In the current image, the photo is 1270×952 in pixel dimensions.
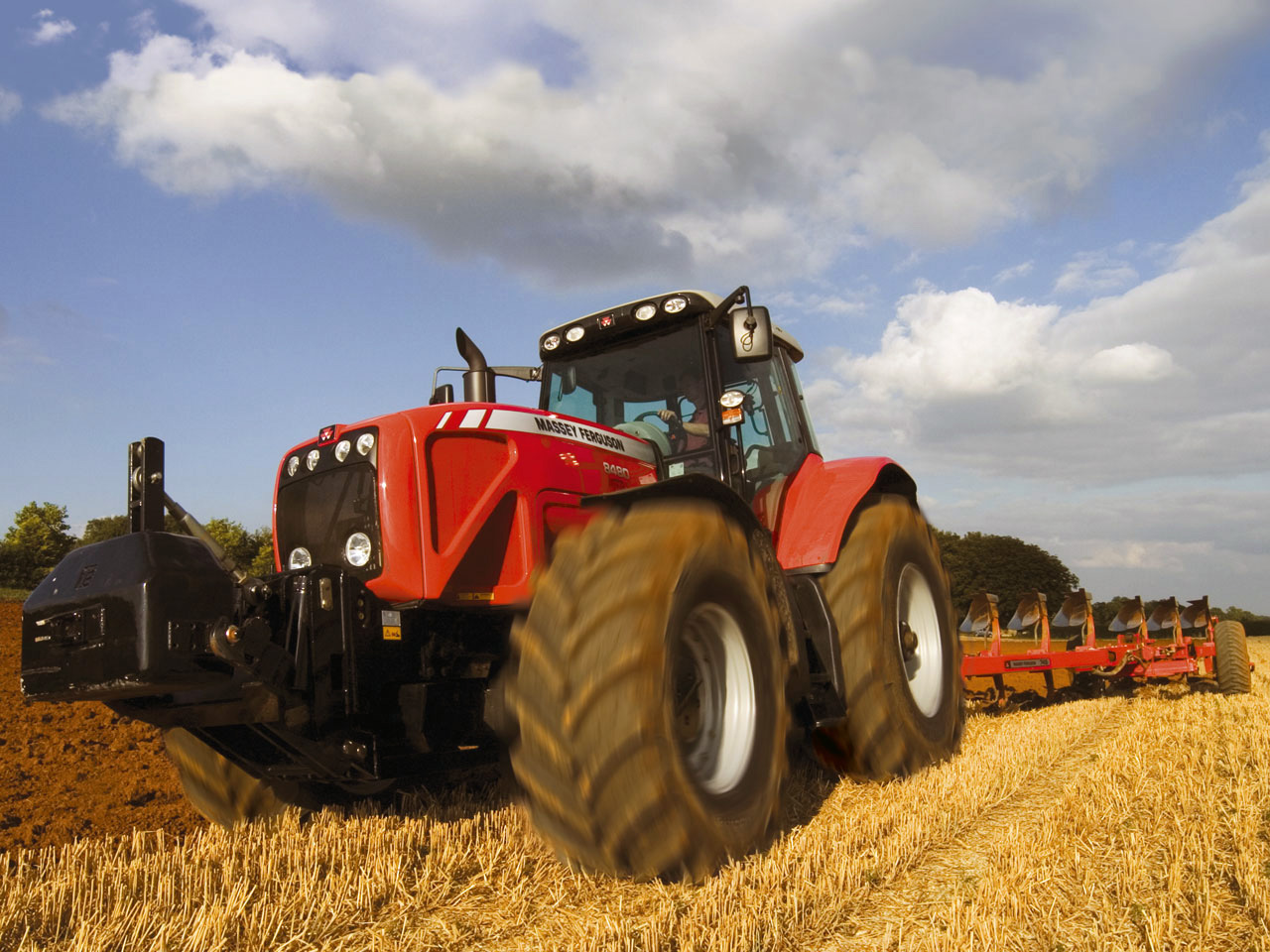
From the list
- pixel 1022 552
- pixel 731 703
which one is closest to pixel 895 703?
pixel 731 703

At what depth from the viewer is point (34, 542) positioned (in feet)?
78.9

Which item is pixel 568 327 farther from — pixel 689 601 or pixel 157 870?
pixel 157 870

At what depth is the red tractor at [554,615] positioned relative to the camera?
311 cm

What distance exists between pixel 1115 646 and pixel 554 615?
714 centimetres

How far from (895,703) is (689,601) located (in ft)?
6.33

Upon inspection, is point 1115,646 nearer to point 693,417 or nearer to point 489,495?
point 693,417

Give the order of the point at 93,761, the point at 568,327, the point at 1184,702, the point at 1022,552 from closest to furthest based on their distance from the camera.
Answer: the point at 568,327, the point at 93,761, the point at 1184,702, the point at 1022,552

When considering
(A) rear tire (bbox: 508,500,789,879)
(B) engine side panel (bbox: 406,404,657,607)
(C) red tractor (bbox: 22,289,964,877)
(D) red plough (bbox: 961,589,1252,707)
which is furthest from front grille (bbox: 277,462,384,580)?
(D) red plough (bbox: 961,589,1252,707)

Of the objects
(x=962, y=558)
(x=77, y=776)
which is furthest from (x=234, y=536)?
(x=962, y=558)

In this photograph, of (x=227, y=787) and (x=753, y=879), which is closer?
(x=753, y=879)

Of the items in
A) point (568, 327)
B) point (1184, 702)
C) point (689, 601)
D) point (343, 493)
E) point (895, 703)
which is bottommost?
point (1184, 702)

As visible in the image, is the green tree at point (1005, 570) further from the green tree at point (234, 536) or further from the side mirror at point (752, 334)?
the side mirror at point (752, 334)

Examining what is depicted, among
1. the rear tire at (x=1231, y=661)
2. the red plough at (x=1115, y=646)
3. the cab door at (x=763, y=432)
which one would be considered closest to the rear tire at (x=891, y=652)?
the cab door at (x=763, y=432)

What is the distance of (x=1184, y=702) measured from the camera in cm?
836
